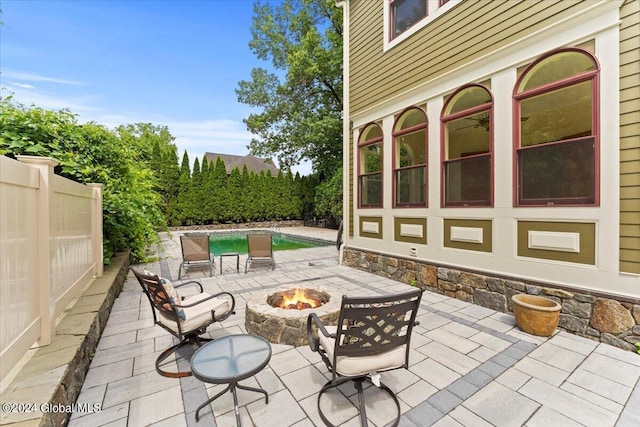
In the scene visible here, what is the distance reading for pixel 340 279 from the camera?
565 centimetres

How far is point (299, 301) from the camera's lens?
3.51 m

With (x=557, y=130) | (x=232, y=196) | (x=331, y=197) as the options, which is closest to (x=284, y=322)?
(x=557, y=130)

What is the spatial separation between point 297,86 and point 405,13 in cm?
1122

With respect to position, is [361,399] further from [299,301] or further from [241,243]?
[241,243]

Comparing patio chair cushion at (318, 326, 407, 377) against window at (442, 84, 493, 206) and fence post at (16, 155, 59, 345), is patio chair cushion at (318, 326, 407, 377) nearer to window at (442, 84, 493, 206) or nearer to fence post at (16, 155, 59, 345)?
fence post at (16, 155, 59, 345)

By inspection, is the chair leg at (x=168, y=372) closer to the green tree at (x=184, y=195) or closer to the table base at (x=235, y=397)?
the table base at (x=235, y=397)

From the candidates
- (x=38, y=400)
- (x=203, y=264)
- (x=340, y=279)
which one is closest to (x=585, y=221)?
(x=340, y=279)

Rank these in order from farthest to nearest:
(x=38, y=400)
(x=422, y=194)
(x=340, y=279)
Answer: (x=340, y=279) < (x=422, y=194) < (x=38, y=400)

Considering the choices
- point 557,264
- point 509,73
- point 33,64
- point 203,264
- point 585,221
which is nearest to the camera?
point 585,221

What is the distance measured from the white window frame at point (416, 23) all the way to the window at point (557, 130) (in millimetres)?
2073

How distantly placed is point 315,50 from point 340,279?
13.7 metres

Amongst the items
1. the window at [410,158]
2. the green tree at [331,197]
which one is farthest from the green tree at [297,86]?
the window at [410,158]

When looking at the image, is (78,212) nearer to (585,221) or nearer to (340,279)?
(340,279)

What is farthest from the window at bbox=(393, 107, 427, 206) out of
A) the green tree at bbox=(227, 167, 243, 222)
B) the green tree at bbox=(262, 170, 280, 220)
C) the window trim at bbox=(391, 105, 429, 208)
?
the green tree at bbox=(227, 167, 243, 222)
